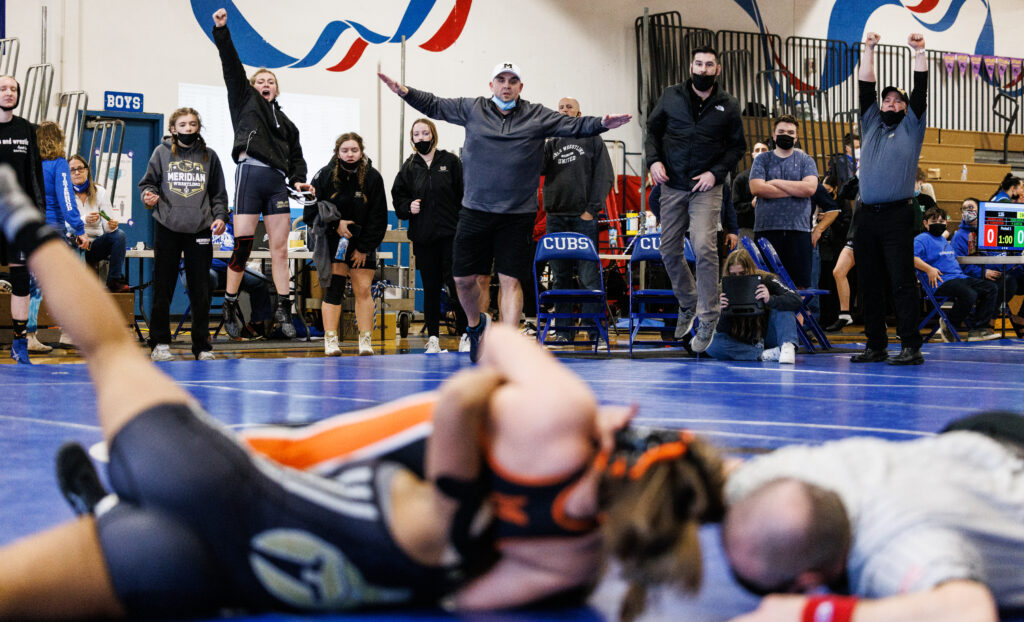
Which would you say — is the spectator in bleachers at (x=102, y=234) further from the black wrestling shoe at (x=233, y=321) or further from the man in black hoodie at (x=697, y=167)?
the man in black hoodie at (x=697, y=167)

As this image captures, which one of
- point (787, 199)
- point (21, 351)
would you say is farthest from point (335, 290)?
point (787, 199)

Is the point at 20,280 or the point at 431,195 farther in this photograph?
the point at 431,195

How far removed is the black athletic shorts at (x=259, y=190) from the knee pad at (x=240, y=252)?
0.65 feet

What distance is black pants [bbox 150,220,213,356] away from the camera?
657cm

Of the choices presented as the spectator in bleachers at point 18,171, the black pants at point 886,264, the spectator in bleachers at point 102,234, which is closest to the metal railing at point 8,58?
the spectator in bleachers at point 102,234

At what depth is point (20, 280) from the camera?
6582 millimetres

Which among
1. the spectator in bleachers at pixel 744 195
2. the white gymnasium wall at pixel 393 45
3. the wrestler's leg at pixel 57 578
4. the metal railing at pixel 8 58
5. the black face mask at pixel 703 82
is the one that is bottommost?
the wrestler's leg at pixel 57 578

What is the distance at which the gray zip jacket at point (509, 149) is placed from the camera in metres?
Result: 6.37

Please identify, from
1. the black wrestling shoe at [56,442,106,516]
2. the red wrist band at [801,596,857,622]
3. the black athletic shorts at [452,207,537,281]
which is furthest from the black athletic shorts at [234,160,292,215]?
the red wrist band at [801,596,857,622]

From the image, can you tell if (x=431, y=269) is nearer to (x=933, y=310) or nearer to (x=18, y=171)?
(x=18, y=171)

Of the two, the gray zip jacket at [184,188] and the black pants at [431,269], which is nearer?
the gray zip jacket at [184,188]

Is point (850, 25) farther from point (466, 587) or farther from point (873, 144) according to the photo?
point (466, 587)

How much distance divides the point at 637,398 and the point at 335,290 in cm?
369

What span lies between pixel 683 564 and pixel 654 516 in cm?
8
